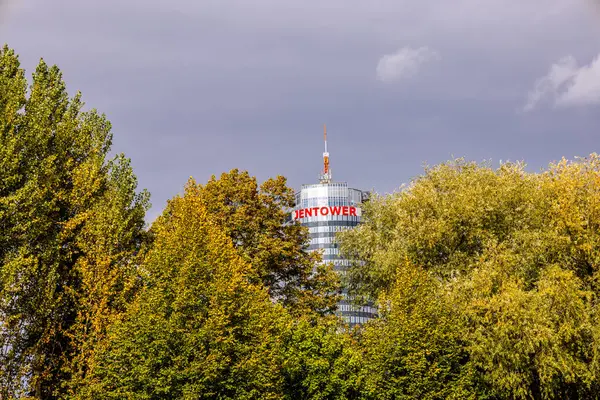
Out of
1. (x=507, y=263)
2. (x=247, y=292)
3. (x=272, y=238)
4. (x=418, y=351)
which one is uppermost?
(x=272, y=238)

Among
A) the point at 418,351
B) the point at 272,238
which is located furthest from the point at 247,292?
the point at 272,238

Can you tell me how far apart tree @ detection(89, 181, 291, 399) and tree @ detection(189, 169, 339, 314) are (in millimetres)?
13289

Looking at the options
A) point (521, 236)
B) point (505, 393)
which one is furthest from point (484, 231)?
point (505, 393)

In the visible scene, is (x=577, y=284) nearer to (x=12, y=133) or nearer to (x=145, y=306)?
(x=145, y=306)

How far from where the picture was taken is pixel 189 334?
36.3 meters

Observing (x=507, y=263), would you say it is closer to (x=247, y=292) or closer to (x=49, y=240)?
(x=247, y=292)

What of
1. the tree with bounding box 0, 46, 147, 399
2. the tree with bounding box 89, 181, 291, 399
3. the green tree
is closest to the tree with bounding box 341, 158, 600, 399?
the green tree

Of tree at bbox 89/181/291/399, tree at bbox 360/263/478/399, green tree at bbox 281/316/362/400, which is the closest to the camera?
tree at bbox 89/181/291/399

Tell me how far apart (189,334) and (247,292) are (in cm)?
543

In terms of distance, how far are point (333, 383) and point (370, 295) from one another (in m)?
12.0

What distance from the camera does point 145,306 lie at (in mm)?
37375

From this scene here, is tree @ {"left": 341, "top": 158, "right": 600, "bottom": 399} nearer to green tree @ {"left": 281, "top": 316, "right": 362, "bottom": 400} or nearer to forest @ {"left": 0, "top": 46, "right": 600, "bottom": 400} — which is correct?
forest @ {"left": 0, "top": 46, "right": 600, "bottom": 400}

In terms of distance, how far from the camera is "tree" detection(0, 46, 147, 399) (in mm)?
37875

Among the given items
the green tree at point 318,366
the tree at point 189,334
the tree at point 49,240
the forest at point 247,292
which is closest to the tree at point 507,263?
the forest at point 247,292
